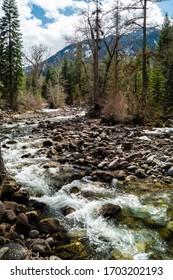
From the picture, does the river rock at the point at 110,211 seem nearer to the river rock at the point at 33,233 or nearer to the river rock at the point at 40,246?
the river rock at the point at 33,233

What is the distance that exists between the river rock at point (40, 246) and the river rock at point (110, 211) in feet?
4.69

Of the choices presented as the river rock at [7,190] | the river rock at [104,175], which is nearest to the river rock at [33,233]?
the river rock at [7,190]

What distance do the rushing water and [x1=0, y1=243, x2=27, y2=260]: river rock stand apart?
3.16 feet

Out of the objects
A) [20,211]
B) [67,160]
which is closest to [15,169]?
[67,160]

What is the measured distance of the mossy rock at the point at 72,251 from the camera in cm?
420

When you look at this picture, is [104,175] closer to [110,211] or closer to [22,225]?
[110,211]

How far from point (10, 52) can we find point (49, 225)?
28.6 meters

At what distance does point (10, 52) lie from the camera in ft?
101

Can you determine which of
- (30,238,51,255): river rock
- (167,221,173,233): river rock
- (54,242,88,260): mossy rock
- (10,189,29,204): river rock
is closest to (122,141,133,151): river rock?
(10,189,29,204): river rock

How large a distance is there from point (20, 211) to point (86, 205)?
1.26 metres

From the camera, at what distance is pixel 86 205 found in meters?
5.84

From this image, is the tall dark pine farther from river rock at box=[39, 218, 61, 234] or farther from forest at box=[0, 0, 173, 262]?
river rock at box=[39, 218, 61, 234]
